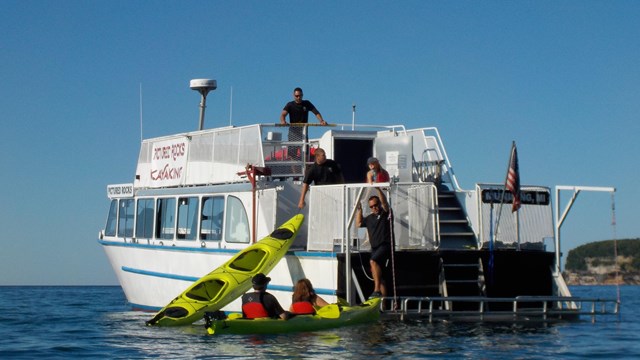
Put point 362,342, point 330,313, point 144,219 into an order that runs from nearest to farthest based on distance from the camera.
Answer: point 362,342
point 330,313
point 144,219

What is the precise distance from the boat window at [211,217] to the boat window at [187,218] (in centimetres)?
32

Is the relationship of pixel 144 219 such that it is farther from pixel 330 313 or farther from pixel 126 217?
pixel 330 313

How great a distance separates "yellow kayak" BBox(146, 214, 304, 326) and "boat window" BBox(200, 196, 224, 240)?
2.47 m

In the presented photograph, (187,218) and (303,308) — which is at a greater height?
(187,218)

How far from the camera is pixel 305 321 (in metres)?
17.4

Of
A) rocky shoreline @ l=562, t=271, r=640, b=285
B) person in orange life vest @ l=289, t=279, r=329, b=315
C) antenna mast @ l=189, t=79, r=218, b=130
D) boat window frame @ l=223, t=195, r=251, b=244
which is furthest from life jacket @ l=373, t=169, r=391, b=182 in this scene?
rocky shoreline @ l=562, t=271, r=640, b=285

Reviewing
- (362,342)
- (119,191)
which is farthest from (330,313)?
(119,191)

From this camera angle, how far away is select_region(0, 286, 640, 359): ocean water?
15039 millimetres

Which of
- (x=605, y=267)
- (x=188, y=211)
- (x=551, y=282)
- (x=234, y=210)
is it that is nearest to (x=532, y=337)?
(x=551, y=282)

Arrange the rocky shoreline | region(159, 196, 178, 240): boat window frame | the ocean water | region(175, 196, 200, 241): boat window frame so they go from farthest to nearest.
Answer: the rocky shoreline → region(159, 196, 178, 240): boat window frame → region(175, 196, 200, 241): boat window frame → the ocean water

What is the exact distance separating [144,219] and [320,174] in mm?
6826

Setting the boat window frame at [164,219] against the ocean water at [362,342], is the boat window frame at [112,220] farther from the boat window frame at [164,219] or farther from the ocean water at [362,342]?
the ocean water at [362,342]

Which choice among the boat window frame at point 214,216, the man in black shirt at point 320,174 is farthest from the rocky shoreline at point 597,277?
the man in black shirt at point 320,174

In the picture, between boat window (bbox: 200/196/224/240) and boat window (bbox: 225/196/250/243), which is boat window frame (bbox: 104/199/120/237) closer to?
boat window (bbox: 200/196/224/240)
